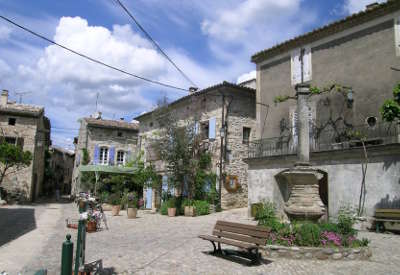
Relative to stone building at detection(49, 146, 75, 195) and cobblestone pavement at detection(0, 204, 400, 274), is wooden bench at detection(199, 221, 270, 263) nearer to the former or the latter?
cobblestone pavement at detection(0, 204, 400, 274)

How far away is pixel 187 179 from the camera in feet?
59.4

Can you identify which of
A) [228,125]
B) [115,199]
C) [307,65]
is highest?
[307,65]

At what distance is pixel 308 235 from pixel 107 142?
2598 cm

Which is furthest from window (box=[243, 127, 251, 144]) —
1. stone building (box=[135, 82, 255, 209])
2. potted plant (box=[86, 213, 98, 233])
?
potted plant (box=[86, 213, 98, 233])

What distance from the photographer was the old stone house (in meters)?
11.9

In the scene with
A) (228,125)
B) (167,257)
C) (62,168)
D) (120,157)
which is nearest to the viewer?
(167,257)

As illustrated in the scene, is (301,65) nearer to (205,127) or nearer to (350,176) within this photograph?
(350,176)

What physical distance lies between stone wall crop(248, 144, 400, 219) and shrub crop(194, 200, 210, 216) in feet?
10.6

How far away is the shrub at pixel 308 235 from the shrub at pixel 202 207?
10203mm

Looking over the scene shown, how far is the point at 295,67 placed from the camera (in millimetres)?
15961

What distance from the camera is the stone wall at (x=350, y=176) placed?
36.7 feet

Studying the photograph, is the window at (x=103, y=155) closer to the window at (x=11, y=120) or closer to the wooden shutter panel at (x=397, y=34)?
the window at (x=11, y=120)

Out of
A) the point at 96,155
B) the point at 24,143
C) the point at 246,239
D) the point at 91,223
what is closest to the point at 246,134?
the point at 91,223

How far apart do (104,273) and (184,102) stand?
16.6 m
